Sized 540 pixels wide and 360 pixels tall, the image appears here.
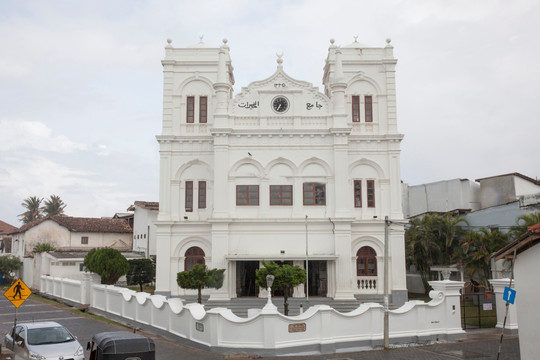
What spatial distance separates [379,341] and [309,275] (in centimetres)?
1068

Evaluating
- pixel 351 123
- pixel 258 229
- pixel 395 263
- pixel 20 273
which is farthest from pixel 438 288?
pixel 20 273

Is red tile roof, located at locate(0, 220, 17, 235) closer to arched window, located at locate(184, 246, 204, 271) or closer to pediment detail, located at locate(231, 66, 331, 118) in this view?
arched window, located at locate(184, 246, 204, 271)

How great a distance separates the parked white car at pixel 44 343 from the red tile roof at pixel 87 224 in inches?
1206

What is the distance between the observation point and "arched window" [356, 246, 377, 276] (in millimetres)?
28781

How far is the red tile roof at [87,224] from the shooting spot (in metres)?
45.0

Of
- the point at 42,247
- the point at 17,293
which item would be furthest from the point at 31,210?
the point at 17,293

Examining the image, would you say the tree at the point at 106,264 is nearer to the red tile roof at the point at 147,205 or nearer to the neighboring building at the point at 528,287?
the red tile roof at the point at 147,205

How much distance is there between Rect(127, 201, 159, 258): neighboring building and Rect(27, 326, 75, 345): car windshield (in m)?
26.7

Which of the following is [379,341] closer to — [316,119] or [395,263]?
[395,263]

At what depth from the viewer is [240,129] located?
29000 millimetres

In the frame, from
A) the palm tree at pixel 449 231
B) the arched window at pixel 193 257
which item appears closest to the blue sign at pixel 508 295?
the arched window at pixel 193 257

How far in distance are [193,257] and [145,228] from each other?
16238 mm

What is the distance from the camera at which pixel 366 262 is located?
28891 mm

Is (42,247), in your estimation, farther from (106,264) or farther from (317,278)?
(317,278)
